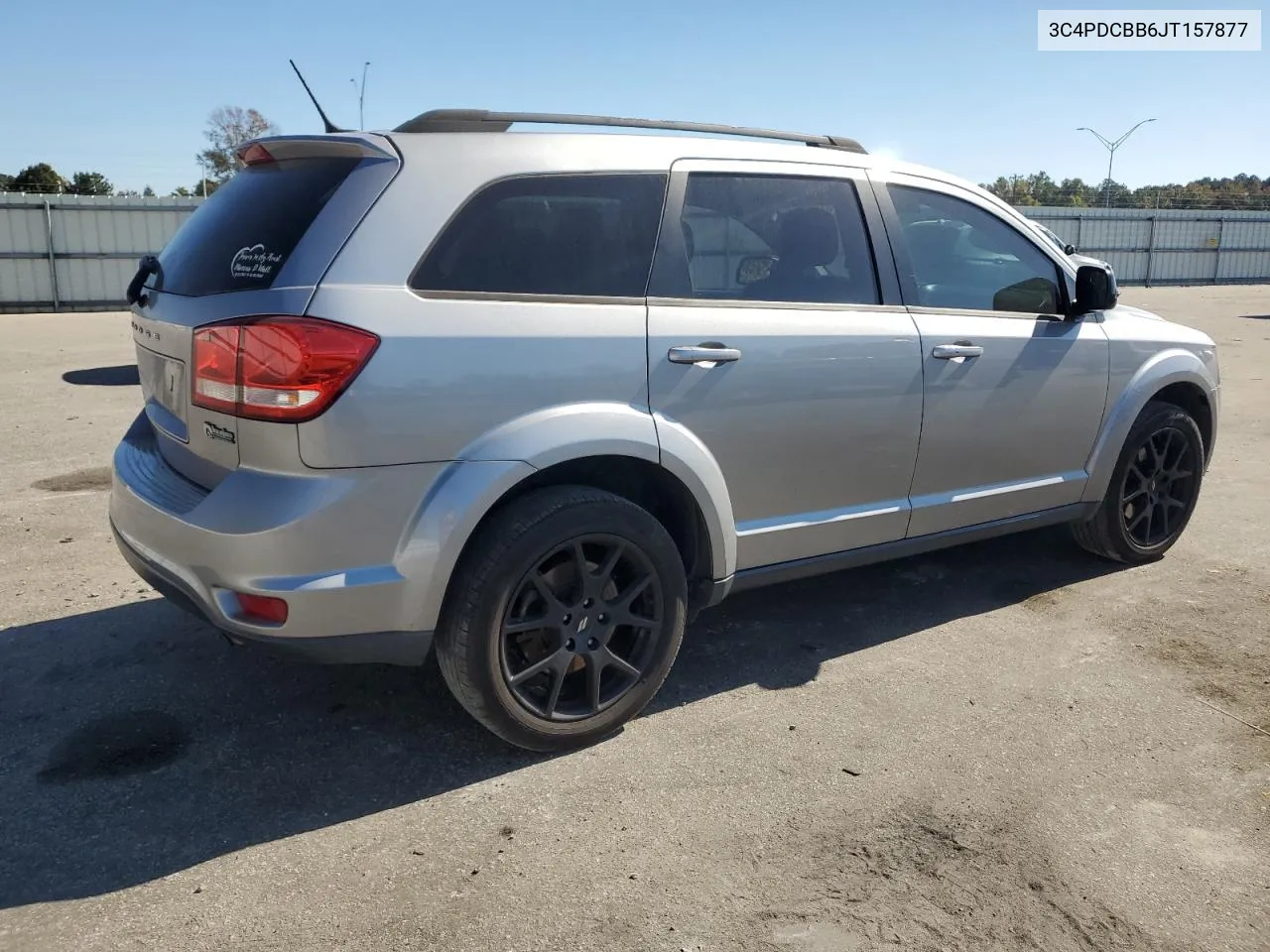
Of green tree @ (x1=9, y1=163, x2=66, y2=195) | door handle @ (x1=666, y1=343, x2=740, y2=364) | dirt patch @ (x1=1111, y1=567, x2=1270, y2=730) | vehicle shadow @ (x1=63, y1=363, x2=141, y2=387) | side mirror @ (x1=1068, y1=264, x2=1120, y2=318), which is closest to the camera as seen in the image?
door handle @ (x1=666, y1=343, x2=740, y2=364)

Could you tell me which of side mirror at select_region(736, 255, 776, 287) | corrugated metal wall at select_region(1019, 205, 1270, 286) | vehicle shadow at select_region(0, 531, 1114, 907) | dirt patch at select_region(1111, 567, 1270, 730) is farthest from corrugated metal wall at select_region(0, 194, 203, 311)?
corrugated metal wall at select_region(1019, 205, 1270, 286)

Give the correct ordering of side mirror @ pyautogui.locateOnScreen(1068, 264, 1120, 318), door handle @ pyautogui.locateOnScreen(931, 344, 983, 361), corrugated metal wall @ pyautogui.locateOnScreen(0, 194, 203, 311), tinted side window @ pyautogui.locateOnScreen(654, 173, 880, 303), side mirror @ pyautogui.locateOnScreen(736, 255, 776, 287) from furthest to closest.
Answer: corrugated metal wall @ pyautogui.locateOnScreen(0, 194, 203, 311) < side mirror @ pyautogui.locateOnScreen(1068, 264, 1120, 318) < door handle @ pyautogui.locateOnScreen(931, 344, 983, 361) < side mirror @ pyautogui.locateOnScreen(736, 255, 776, 287) < tinted side window @ pyautogui.locateOnScreen(654, 173, 880, 303)

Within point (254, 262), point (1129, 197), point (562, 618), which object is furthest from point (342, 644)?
point (1129, 197)

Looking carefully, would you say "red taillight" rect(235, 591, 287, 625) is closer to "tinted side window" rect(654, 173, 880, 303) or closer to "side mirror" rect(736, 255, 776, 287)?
"tinted side window" rect(654, 173, 880, 303)

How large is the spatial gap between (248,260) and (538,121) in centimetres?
100

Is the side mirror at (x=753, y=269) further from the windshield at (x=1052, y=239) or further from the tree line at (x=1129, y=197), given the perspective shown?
the tree line at (x=1129, y=197)

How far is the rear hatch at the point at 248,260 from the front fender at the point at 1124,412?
3366mm

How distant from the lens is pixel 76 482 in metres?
6.62

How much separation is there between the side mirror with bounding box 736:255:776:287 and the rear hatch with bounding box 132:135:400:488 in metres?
1.23

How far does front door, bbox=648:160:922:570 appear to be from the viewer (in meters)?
3.46

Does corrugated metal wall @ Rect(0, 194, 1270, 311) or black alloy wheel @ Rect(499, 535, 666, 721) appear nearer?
black alloy wheel @ Rect(499, 535, 666, 721)

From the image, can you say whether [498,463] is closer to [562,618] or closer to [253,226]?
[562,618]

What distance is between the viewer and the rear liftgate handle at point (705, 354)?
338 centimetres

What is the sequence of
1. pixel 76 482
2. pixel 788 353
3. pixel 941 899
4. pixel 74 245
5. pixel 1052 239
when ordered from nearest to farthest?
pixel 941 899 < pixel 788 353 < pixel 1052 239 < pixel 76 482 < pixel 74 245
